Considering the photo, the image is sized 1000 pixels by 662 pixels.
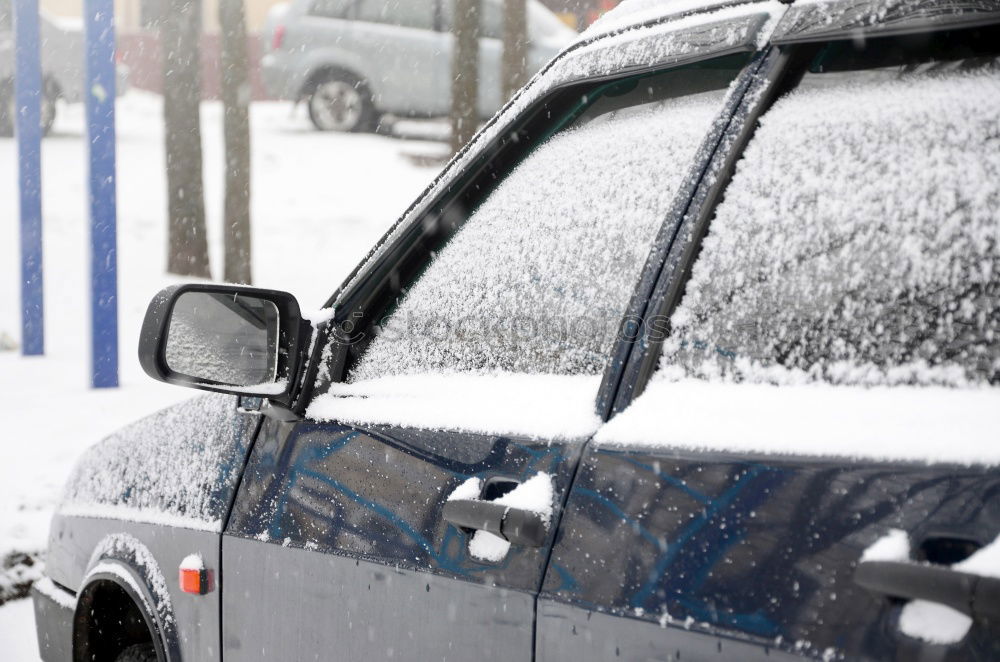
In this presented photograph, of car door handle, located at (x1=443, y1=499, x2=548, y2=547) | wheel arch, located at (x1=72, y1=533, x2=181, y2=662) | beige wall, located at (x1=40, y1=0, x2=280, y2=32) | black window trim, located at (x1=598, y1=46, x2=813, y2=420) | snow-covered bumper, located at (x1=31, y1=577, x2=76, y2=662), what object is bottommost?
snow-covered bumper, located at (x1=31, y1=577, x2=76, y2=662)

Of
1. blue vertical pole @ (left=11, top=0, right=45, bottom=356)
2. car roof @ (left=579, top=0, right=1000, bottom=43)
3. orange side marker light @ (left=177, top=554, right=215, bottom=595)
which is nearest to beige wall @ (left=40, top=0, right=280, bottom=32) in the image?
blue vertical pole @ (left=11, top=0, right=45, bottom=356)

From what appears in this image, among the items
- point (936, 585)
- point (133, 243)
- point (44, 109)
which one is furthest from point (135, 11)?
point (936, 585)

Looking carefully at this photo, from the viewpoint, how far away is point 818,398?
1329mm

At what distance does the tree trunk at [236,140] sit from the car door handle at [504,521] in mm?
10094

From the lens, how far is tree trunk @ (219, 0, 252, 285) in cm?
1136

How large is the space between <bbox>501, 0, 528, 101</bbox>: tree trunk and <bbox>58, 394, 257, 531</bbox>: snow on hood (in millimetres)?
10065

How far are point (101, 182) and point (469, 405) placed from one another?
6367 millimetres

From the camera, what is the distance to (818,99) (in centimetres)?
152

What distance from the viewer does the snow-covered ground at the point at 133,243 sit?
19.2 ft

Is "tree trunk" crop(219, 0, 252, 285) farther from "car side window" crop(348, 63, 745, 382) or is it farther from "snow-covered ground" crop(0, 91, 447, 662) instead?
"car side window" crop(348, 63, 745, 382)

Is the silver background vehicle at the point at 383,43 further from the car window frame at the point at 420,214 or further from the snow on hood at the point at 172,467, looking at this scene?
the car window frame at the point at 420,214

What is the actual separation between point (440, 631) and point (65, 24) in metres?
19.1

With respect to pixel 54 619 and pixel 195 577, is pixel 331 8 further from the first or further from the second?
pixel 195 577

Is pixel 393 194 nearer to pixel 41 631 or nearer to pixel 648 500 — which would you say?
pixel 41 631
